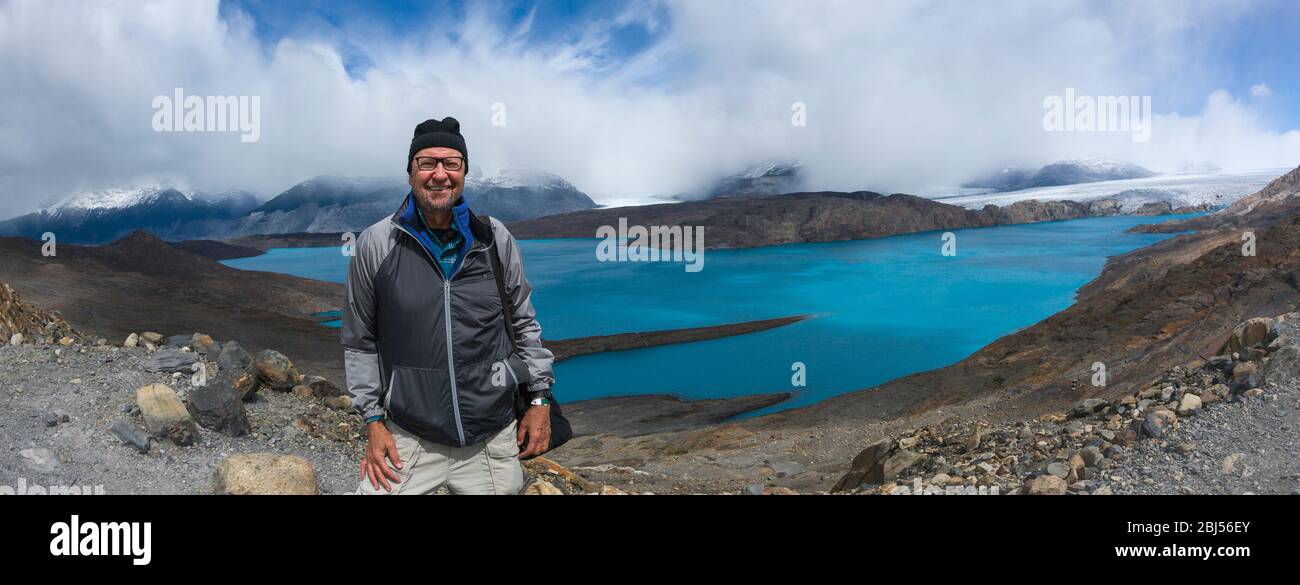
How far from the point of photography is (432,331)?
2.68 meters

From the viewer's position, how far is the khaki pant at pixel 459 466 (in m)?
2.82

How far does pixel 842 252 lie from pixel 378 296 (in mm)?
78507

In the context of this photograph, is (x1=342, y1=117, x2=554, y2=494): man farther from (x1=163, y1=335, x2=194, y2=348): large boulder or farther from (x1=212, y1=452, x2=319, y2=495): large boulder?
(x1=163, y1=335, x2=194, y2=348): large boulder

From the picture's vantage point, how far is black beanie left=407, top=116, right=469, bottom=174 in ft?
Answer: 9.02

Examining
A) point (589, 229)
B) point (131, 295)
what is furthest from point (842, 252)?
point (131, 295)

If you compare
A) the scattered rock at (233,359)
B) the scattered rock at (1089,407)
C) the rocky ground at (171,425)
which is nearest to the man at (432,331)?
A: the rocky ground at (171,425)

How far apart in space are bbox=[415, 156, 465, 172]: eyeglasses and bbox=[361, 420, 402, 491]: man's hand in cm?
104

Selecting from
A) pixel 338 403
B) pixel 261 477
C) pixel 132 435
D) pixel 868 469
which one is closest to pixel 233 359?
pixel 338 403

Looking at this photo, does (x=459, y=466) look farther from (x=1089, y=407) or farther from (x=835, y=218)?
(x=835, y=218)

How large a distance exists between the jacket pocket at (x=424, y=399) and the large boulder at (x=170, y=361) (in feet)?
16.9

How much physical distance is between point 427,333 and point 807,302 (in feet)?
134

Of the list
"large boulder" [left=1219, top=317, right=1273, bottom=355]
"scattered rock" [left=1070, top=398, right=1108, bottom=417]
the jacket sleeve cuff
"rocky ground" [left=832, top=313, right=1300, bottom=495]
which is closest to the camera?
the jacket sleeve cuff

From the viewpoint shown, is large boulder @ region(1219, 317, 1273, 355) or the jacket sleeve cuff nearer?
the jacket sleeve cuff

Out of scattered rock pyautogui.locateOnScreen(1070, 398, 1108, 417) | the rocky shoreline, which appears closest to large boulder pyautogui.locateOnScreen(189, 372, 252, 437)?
scattered rock pyautogui.locateOnScreen(1070, 398, 1108, 417)
